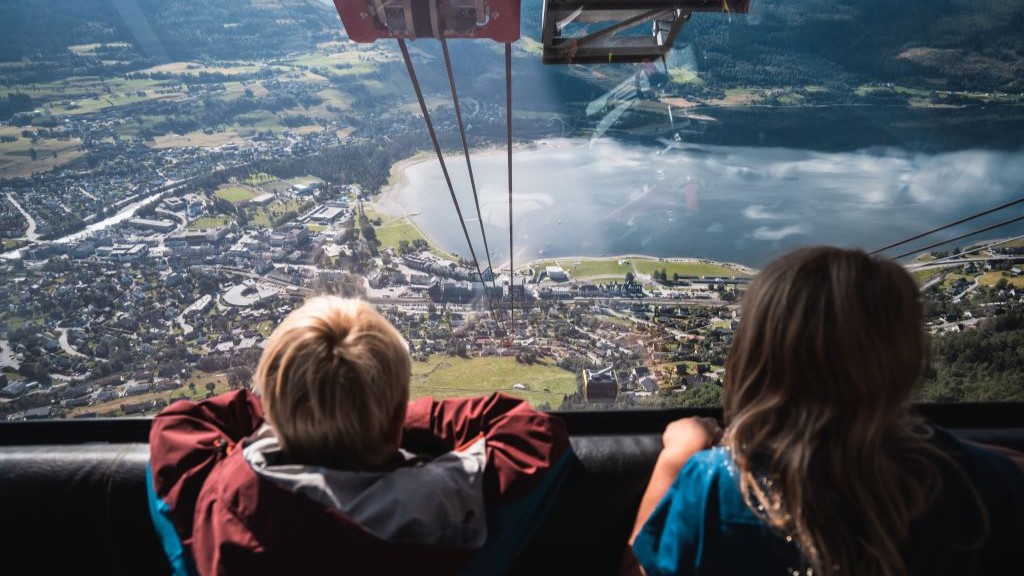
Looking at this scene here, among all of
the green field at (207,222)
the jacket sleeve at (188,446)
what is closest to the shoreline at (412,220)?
the green field at (207,222)

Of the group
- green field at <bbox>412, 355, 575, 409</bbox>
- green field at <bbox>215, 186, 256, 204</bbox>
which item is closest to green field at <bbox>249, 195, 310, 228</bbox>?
green field at <bbox>215, 186, 256, 204</bbox>

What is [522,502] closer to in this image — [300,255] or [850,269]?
Answer: [850,269]

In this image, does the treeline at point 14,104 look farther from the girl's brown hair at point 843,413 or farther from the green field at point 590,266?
the girl's brown hair at point 843,413

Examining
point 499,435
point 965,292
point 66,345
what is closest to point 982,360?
point 965,292

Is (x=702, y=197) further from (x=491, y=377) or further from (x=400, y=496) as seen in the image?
(x=400, y=496)

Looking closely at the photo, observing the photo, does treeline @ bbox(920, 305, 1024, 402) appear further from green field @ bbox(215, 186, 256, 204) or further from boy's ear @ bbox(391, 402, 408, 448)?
green field @ bbox(215, 186, 256, 204)
